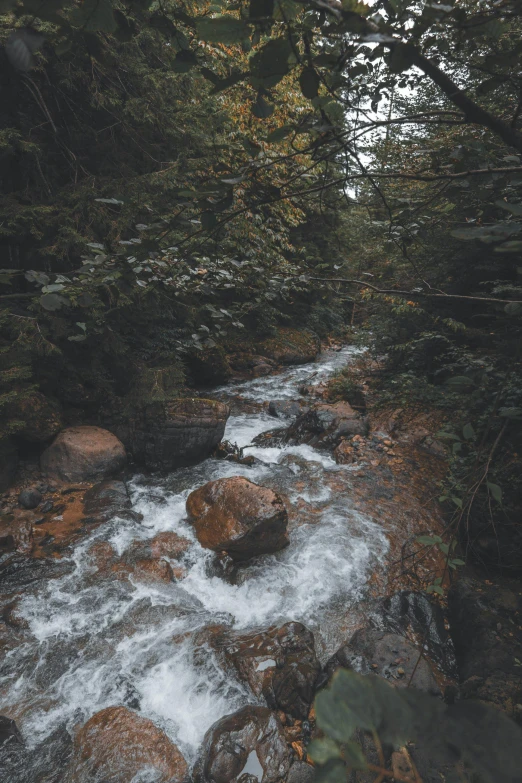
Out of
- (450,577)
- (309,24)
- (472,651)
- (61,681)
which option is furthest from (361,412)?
(309,24)

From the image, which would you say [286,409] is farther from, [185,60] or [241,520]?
[185,60]

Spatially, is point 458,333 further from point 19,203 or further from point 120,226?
point 19,203

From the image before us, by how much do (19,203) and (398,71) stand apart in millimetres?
6034

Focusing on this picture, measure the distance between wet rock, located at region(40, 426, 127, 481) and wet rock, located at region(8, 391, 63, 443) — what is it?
0.57 ft

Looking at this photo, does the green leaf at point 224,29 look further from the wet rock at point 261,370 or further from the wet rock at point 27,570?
the wet rock at point 261,370

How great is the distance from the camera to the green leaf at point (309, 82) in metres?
0.89

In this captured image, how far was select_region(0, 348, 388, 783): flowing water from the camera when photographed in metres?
3.16

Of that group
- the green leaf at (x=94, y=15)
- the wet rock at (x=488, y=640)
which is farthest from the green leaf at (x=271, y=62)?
the wet rock at (x=488, y=640)

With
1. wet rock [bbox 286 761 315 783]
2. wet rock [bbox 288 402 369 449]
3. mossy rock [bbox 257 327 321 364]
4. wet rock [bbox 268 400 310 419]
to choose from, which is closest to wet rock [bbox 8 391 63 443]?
wet rock [bbox 288 402 369 449]

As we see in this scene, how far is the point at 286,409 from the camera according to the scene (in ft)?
29.7

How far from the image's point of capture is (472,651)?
3.33m

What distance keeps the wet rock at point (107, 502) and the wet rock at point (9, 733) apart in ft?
7.34

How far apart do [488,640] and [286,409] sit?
6.16 meters

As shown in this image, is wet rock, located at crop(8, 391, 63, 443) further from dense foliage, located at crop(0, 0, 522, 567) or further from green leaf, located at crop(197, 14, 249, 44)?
green leaf, located at crop(197, 14, 249, 44)
